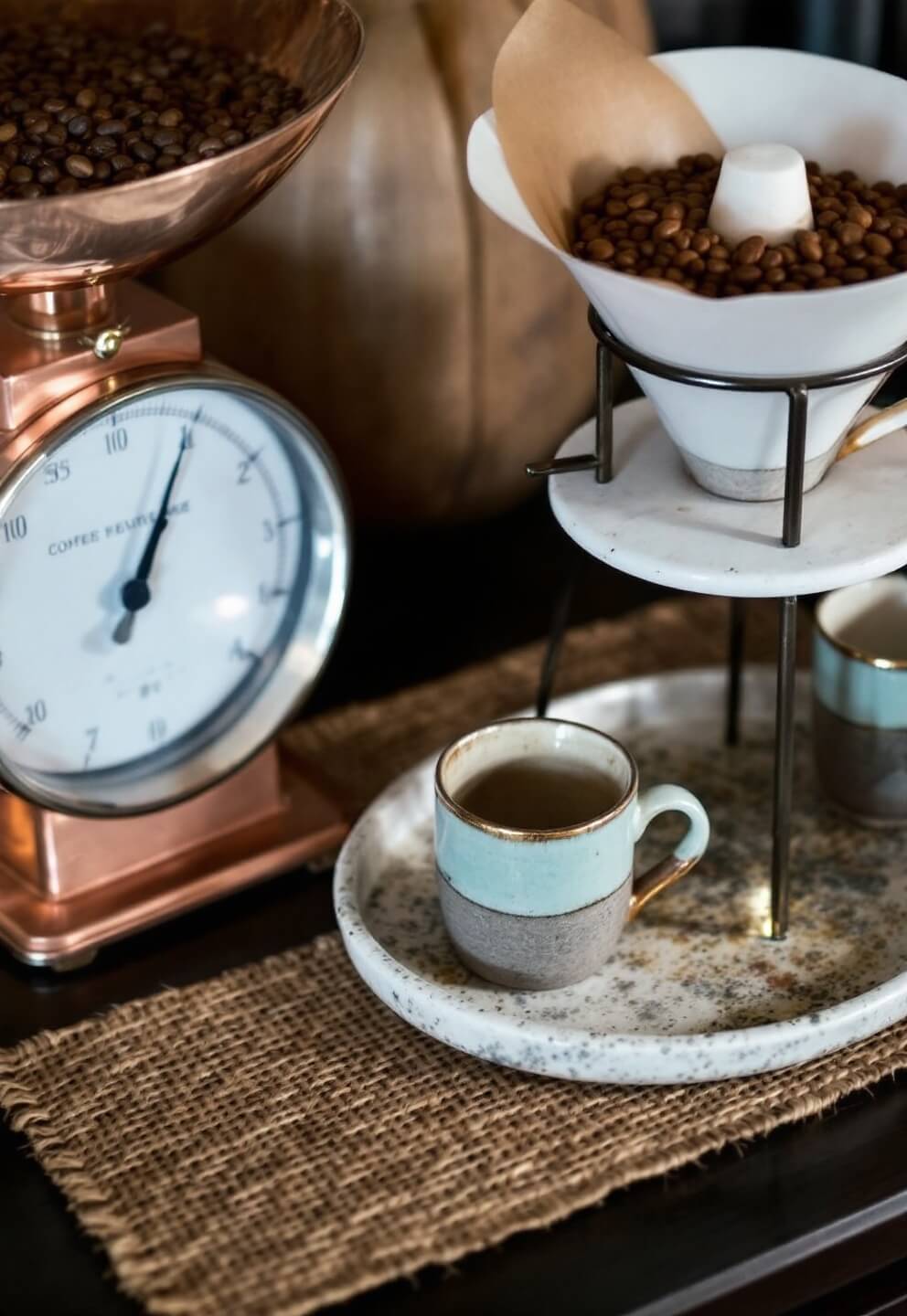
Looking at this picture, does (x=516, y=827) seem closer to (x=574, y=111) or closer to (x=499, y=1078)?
(x=499, y=1078)

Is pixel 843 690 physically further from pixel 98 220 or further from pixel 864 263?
pixel 98 220

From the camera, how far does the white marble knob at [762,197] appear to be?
0.67m

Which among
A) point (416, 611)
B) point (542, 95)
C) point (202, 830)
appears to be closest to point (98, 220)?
point (542, 95)

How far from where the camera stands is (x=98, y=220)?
0.61 meters

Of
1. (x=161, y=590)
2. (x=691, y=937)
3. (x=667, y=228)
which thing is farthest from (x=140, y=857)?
(x=667, y=228)

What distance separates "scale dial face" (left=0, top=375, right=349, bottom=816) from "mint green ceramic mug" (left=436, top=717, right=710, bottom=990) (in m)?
0.11

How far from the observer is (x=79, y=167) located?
2.14 ft

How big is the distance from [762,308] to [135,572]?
0.92 ft

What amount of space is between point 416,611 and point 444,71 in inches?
12.8

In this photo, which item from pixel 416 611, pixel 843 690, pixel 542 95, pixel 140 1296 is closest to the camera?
pixel 140 1296

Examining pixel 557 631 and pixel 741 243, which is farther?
pixel 557 631

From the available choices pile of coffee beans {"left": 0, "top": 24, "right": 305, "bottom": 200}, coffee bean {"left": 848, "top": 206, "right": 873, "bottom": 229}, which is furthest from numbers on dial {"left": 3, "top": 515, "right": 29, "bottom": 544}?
coffee bean {"left": 848, "top": 206, "right": 873, "bottom": 229}

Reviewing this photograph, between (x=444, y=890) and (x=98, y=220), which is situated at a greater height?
(x=98, y=220)

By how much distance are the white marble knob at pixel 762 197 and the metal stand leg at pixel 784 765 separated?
143 mm
